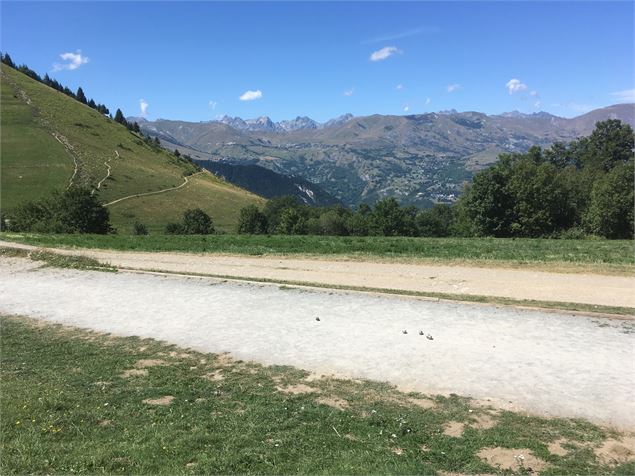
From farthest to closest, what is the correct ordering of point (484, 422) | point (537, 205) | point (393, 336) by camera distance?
point (537, 205) → point (393, 336) → point (484, 422)

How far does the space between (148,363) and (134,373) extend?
0.66 metres

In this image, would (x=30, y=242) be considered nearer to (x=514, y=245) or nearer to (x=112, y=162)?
(x=514, y=245)

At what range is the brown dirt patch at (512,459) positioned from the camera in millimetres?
5809

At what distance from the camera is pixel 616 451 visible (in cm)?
611

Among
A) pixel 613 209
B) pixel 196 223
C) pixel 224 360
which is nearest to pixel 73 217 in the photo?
pixel 196 223

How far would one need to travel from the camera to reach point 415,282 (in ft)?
59.4

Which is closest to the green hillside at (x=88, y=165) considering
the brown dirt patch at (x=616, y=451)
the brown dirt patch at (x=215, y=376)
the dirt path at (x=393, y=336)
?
the dirt path at (x=393, y=336)

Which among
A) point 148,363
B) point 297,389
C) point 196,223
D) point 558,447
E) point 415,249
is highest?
point 415,249

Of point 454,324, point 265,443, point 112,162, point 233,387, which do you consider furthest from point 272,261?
point 112,162

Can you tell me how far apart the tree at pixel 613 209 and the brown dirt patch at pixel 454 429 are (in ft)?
186

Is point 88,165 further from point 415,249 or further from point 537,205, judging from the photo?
point 415,249

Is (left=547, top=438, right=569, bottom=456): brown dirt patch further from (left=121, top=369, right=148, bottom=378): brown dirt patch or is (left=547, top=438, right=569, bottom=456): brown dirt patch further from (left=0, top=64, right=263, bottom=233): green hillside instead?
(left=0, top=64, right=263, bottom=233): green hillside

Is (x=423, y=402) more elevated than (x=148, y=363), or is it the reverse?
(x=423, y=402)

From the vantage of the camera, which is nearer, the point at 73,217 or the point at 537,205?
the point at 537,205
